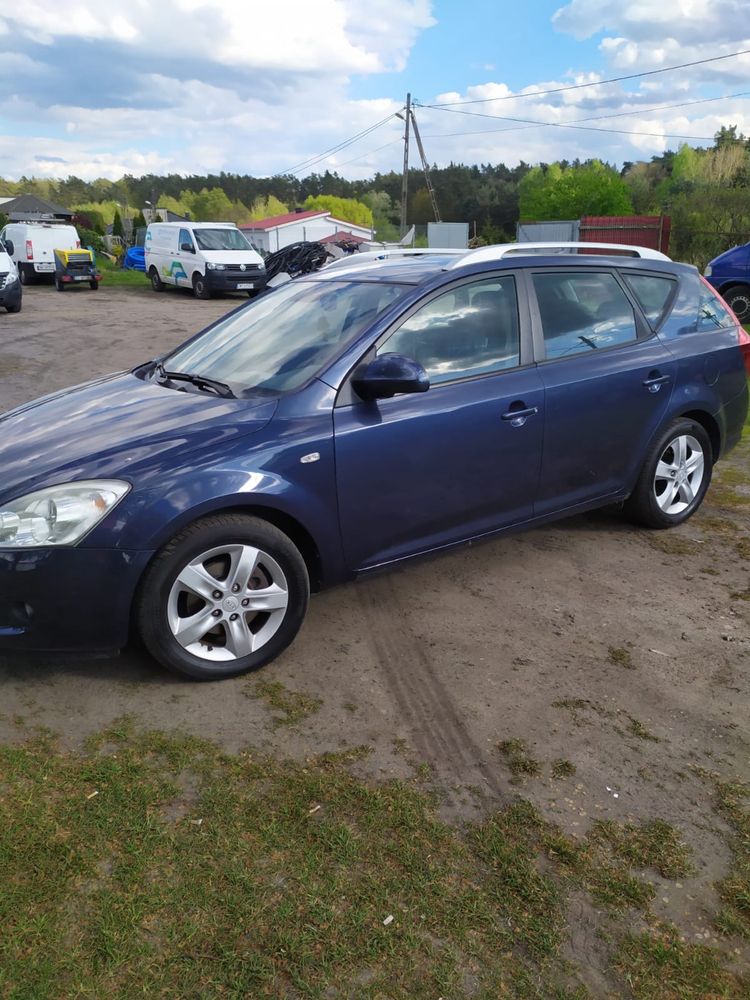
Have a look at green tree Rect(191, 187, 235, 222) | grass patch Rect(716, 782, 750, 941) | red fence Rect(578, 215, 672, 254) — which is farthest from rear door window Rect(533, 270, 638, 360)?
green tree Rect(191, 187, 235, 222)

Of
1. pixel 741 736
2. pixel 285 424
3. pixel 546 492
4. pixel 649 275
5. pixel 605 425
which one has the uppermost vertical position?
pixel 649 275

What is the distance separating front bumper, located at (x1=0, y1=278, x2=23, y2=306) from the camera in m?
18.0

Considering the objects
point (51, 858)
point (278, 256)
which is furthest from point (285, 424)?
point (278, 256)

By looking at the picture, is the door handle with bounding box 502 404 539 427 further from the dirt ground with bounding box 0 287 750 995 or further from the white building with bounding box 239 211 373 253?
the white building with bounding box 239 211 373 253

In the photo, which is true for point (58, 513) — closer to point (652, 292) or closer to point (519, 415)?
point (519, 415)

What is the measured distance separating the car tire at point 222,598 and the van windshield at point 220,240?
2228cm

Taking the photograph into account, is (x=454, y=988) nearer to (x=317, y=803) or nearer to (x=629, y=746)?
(x=317, y=803)

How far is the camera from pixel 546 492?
4.38 m

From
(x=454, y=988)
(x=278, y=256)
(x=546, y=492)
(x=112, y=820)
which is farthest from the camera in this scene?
(x=278, y=256)

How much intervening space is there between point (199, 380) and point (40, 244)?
2754 cm

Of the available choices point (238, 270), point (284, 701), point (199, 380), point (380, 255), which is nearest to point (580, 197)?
point (238, 270)

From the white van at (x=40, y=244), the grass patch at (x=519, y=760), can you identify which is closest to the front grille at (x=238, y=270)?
the white van at (x=40, y=244)

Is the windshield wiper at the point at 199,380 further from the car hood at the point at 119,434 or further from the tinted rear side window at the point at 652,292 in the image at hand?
the tinted rear side window at the point at 652,292

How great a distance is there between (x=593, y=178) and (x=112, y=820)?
7734cm
